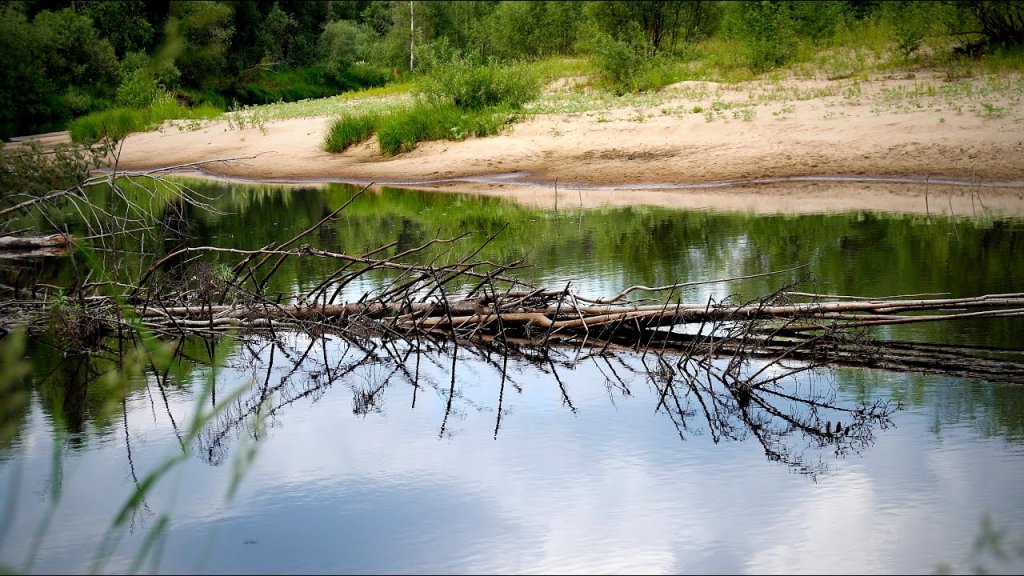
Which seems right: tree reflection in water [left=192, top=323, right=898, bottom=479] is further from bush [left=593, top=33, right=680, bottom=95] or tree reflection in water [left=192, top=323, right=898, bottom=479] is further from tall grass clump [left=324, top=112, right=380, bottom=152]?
bush [left=593, top=33, right=680, bottom=95]

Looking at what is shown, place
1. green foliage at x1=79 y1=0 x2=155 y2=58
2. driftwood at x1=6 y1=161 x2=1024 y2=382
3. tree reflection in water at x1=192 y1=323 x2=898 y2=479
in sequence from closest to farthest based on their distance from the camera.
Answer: tree reflection in water at x1=192 y1=323 x2=898 y2=479 < driftwood at x1=6 y1=161 x2=1024 y2=382 < green foliage at x1=79 y1=0 x2=155 y2=58

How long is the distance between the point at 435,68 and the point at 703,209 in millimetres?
10229

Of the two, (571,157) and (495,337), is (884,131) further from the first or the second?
(495,337)

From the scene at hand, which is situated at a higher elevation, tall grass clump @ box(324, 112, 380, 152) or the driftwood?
tall grass clump @ box(324, 112, 380, 152)

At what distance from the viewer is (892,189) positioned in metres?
14.5

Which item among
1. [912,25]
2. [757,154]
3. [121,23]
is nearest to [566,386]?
[757,154]

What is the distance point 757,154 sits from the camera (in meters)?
16.4

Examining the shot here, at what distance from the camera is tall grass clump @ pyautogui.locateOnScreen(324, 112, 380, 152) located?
73.0 ft

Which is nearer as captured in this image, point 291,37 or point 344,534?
point 344,534

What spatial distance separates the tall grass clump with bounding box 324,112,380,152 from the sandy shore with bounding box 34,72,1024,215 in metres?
0.27

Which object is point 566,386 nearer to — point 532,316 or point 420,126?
point 532,316

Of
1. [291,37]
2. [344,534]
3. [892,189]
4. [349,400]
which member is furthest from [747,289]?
[291,37]

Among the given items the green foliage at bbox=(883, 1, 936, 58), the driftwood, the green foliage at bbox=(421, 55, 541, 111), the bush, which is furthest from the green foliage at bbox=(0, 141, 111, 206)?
the green foliage at bbox=(883, 1, 936, 58)

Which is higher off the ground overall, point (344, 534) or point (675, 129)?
point (675, 129)
